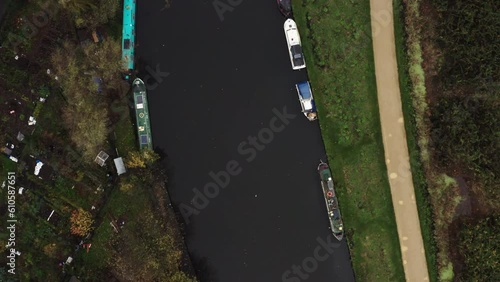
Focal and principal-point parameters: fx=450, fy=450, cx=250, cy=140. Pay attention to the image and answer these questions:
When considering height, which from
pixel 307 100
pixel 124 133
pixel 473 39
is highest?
pixel 124 133

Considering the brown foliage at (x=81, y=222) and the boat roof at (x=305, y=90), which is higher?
the boat roof at (x=305, y=90)

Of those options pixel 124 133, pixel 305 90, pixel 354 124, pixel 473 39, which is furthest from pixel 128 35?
pixel 473 39

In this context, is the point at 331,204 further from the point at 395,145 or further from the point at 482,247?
the point at 482,247

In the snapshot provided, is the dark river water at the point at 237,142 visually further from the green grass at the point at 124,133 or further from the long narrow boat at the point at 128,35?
the green grass at the point at 124,133

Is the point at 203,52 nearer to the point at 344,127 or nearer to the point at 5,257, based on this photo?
the point at 344,127

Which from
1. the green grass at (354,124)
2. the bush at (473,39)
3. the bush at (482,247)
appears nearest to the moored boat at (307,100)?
the green grass at (354,124)
